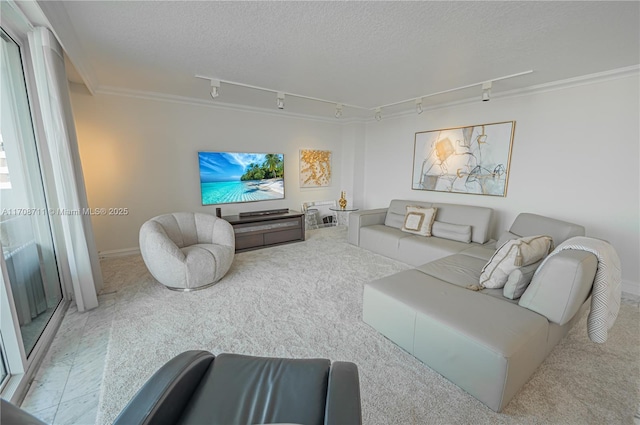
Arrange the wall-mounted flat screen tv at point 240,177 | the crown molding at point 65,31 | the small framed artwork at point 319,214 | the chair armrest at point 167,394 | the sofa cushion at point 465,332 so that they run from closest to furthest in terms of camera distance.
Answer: the chair armrest at point 167,394 < the sofa cushion at point 465,332 < the crown molding at point 65,31 < the wall-mounted flat screen tv at point 240,177 < the small framed artwork at point 319,214

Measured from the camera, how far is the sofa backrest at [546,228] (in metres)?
2.44

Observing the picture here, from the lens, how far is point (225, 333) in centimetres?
204

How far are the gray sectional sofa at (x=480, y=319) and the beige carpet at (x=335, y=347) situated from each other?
0.44 feet

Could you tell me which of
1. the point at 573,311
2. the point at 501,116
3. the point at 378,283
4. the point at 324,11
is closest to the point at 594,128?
the point at 501,116

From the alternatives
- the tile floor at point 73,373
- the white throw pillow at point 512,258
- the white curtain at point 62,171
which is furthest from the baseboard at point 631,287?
the white curtain at point 62,171

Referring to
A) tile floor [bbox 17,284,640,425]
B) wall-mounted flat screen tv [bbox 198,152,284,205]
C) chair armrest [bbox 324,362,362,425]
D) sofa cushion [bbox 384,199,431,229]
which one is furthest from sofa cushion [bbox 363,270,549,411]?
wall-mounted flat screen tv [bbox 198,152,284,205]

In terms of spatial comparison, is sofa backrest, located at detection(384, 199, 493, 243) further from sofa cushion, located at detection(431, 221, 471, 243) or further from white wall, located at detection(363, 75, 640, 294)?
white wall, located at detection(363, 75, 640, 294)

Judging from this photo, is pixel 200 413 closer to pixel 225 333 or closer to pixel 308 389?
pixel 308 389

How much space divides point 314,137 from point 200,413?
189 inches

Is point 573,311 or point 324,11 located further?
point 324,11

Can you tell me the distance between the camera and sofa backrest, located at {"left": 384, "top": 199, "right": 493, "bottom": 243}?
3.36m

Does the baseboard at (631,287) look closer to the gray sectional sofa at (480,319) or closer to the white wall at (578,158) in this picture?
the white wall at (578,158)

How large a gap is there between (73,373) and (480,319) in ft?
8.46

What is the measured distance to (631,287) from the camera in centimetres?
275
